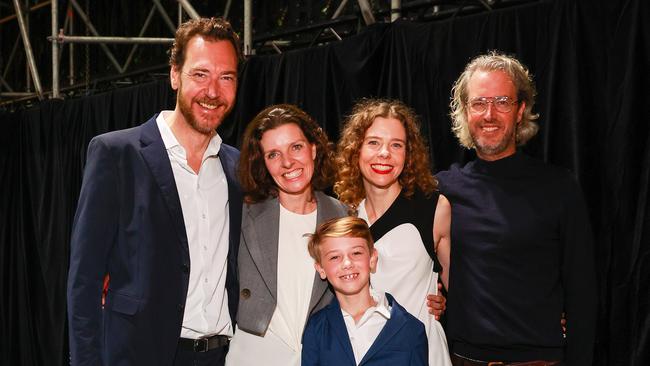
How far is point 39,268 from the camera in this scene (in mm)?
6262

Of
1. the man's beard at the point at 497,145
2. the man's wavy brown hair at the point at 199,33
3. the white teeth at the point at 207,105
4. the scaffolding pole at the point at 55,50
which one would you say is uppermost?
the scaffolding pole at the point at 55,50

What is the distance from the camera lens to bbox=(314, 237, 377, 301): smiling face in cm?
217

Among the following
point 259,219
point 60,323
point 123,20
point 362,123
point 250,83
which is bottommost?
point 60,323

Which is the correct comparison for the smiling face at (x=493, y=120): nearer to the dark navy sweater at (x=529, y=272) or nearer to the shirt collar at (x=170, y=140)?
the dark navy sweater at (x=529, y=272)

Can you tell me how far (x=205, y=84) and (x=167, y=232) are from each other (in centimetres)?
52

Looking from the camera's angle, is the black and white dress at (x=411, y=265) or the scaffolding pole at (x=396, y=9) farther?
the scaffolding pole at (x=396, y=9)

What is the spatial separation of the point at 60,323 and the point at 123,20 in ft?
12.3

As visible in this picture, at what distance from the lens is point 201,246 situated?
7.23 feet

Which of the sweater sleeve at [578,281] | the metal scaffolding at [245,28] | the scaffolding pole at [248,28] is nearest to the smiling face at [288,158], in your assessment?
the sweater sleeve at [578,281]

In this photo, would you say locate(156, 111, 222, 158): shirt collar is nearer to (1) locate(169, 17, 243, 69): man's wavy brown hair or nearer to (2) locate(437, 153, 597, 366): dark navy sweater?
(1) locate(169, 17, 243, 69): man's wavy brown hair

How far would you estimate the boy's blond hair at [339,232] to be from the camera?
219cm

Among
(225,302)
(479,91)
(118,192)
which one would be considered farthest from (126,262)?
(479,91)

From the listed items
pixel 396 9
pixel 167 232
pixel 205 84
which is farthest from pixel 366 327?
pixel 396 9

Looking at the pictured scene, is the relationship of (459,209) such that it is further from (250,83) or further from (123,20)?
(123,20)
